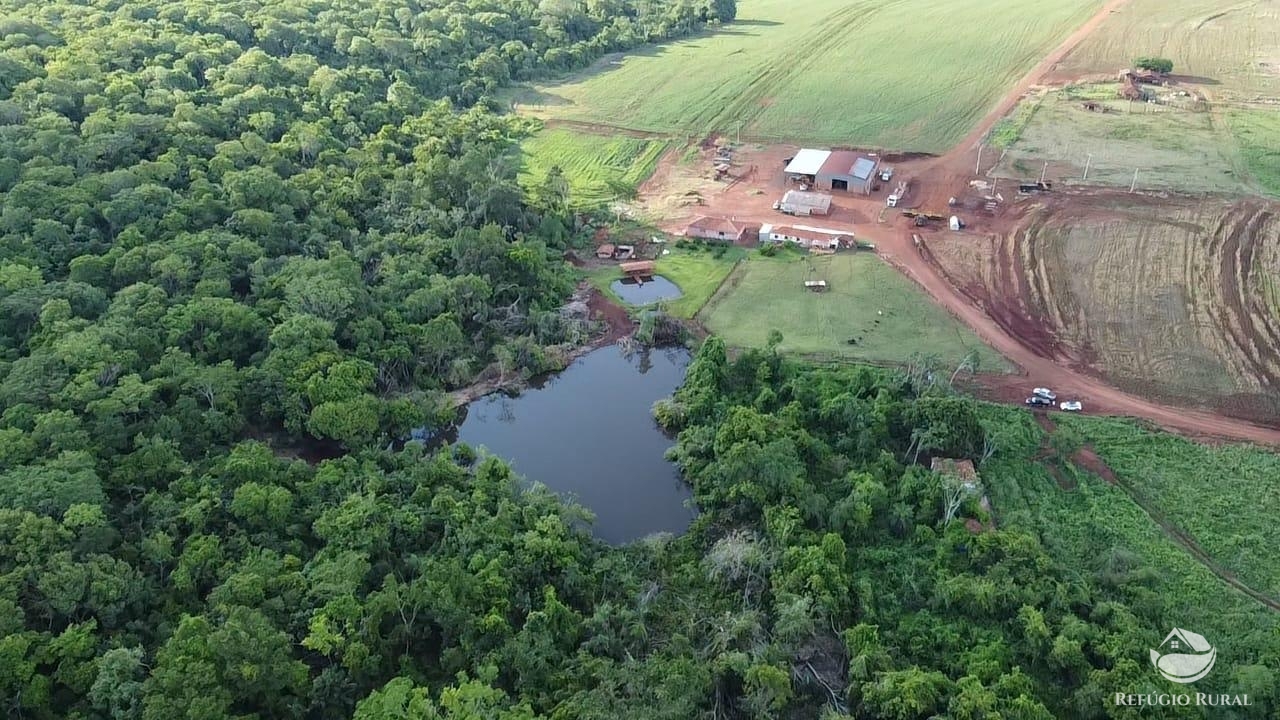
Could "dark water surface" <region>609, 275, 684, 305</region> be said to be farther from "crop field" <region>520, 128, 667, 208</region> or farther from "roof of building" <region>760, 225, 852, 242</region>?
"crop field" <region>520, 128, 667, 208</region>

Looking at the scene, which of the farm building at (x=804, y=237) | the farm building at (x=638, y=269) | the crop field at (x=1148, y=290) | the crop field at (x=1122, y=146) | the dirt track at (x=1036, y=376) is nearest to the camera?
the dirt track at (x=1036, y=376)

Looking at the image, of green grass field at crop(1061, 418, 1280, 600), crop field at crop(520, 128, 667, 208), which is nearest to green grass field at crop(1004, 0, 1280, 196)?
crop field at crop(520, 128, 667, 208)

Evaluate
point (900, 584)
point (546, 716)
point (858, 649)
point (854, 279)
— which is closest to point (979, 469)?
point (900, 584)

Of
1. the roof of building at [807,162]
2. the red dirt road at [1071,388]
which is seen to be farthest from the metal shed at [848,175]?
the red dirt road at [1071,388]

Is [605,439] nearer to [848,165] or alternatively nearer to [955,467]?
[955,467]

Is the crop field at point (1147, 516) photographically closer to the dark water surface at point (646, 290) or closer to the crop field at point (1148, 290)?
the crop field at point (1148, 290)

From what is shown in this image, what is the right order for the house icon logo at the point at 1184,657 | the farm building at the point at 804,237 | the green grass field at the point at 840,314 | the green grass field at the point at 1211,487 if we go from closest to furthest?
the house icon logo at the point at 1184,657, the green grass field at the point at 1211,487, the green grass field at the point at 840,314, the farm building at the point at 804,237

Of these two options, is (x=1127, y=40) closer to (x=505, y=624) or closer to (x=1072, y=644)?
(x=1072, y=644)
